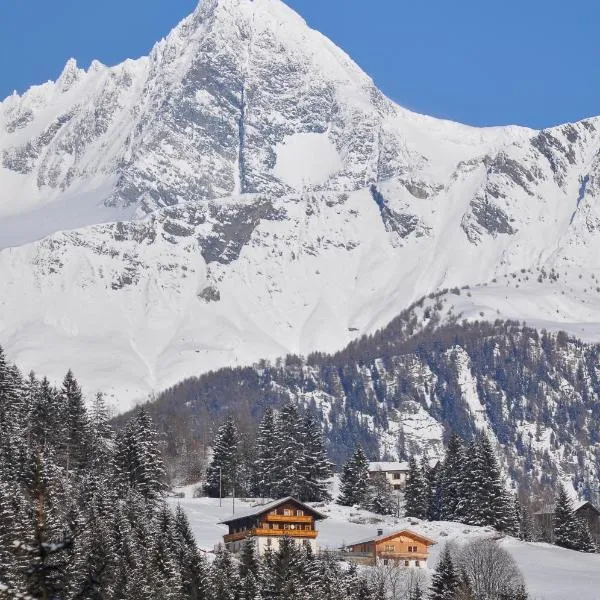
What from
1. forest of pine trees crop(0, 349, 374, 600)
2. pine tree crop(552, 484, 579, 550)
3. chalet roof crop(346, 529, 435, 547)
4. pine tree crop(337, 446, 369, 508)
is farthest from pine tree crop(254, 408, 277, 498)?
chalet roof crop(346, 529, 435, 547)

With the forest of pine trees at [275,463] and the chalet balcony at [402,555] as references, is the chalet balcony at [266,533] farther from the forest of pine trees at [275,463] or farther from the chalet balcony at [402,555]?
the forest of pine trees at [275,463]

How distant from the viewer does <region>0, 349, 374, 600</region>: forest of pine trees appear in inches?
3457

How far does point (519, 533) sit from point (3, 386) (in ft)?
187

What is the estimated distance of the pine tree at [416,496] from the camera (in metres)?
181

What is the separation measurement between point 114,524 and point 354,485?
259 ft

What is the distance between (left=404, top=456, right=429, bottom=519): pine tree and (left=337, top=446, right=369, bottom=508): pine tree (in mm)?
4726

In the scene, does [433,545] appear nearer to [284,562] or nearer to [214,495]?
[214,495]

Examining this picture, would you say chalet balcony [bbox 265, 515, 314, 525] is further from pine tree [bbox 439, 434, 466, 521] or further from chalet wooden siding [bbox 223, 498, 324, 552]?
pine tree [bbox 439, 434, 466, 521]

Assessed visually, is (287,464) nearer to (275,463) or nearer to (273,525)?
(275,463)

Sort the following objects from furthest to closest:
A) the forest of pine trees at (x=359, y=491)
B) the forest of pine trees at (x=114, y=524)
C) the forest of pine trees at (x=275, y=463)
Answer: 1. the forest of pine trees at (x=359, y=491)
2. the forest of pine trees at (x=275, y=463)
3. the forest of pine trees at (x=114, y=524)

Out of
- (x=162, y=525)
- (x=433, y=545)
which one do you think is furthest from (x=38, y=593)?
(x=433, y=545)

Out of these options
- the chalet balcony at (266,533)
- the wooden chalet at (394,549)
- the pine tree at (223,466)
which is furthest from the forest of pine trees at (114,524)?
the pine tree at (223,466)

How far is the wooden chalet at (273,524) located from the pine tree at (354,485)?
1479 inches

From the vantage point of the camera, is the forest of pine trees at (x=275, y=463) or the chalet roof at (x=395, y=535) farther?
the forest of pine trees at (x=275, y=463)
